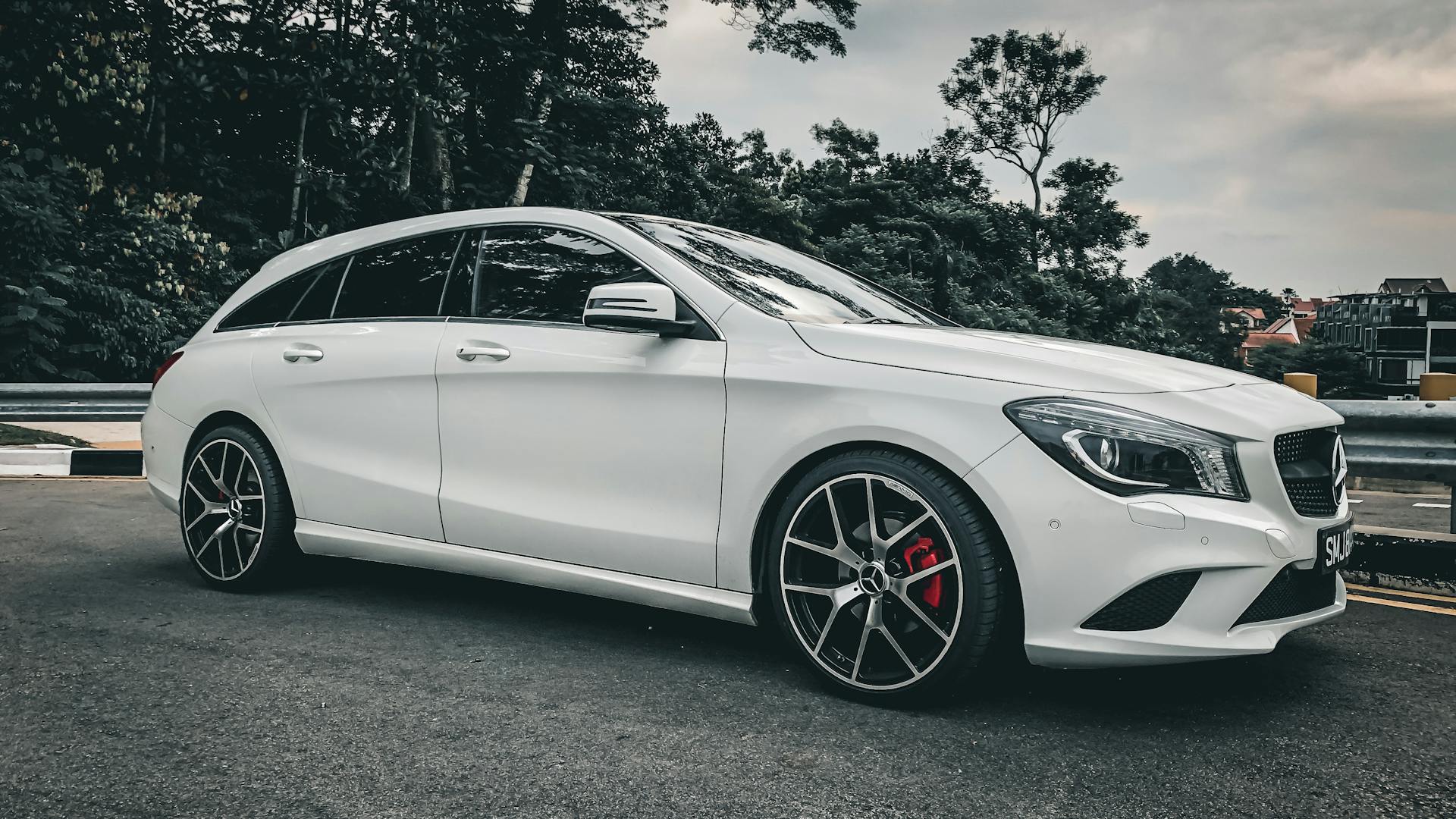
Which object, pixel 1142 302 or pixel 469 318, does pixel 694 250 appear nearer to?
pixel 469 318

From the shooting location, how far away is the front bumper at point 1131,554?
2957 millimetres

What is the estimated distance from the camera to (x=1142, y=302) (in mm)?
29344

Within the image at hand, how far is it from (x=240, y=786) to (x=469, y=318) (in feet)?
6.45

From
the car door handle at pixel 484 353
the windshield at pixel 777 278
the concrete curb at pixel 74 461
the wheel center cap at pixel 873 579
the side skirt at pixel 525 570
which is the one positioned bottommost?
the concrete curb at pixel 74 461

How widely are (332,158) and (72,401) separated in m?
8.64

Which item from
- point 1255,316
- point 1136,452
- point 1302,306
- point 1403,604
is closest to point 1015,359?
point 1136,452

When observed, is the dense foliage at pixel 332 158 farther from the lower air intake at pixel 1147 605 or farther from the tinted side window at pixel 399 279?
the lower air intake at pixel 1147 605

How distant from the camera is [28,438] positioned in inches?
394

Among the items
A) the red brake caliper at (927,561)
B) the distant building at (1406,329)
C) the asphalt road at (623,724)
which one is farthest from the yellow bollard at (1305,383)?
the distant building at (1406,329)

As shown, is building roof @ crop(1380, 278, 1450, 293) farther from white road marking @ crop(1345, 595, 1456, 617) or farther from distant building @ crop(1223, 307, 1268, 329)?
white road marking @ crop(1345, 595, 1456, 617)

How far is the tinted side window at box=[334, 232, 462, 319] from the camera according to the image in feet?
14.6

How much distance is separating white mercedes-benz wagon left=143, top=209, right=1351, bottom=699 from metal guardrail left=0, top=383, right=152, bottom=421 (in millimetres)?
6483

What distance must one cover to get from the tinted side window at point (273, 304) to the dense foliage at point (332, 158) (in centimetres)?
1089

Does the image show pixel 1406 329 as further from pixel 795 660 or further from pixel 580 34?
pixel 795 660
